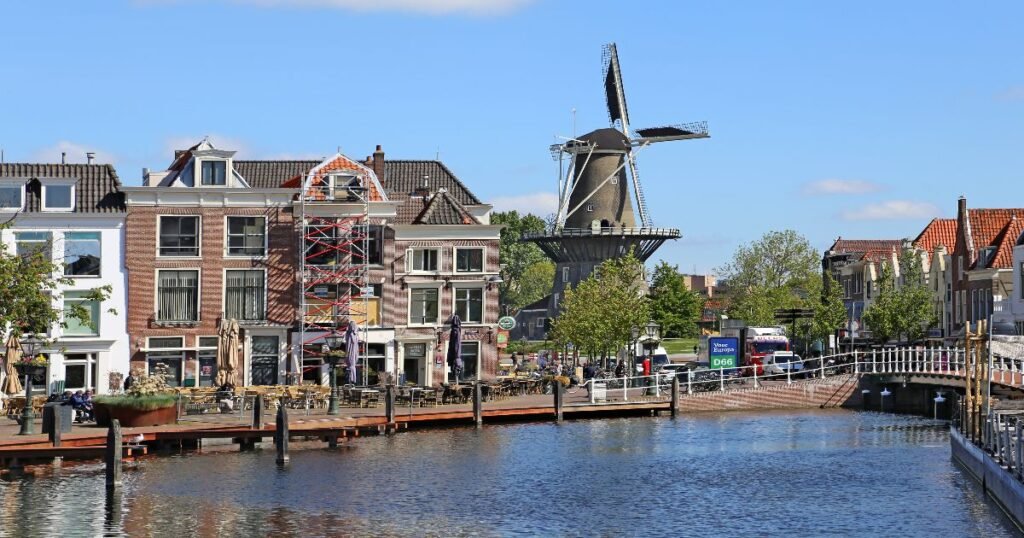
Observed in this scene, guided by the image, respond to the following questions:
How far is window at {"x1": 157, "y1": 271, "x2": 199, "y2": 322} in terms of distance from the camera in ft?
262

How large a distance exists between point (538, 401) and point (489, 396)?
237 cm

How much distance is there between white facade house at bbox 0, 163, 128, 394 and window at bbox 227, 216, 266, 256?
540 centimetres

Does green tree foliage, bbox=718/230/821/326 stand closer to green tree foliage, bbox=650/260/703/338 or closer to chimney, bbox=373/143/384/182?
green tree foliage, bbox=650/260/703/338

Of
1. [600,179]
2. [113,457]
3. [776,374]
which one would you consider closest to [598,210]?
[600,179]

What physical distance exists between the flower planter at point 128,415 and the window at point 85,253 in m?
22.4

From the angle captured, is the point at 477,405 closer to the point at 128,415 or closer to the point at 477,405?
the point at 477,405

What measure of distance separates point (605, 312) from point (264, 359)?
25.4 m

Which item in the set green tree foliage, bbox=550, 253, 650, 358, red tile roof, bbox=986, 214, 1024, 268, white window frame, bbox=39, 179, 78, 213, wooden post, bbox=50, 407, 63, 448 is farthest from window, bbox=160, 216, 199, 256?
red tile roof, bbox=986, 214, 1024, 268

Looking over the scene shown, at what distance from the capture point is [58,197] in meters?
78.9

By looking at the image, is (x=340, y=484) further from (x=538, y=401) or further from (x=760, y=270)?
(x=760, y=270)

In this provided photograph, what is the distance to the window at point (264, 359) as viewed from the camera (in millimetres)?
81250

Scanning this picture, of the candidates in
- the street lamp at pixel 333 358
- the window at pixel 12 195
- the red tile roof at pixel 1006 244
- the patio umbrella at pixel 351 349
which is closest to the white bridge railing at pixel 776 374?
the red tile roof at pixel 1006 244

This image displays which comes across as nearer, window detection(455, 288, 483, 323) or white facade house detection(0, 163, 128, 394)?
white facade house detection(0, 163, 128, 394)

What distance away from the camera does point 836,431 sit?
67812mm
